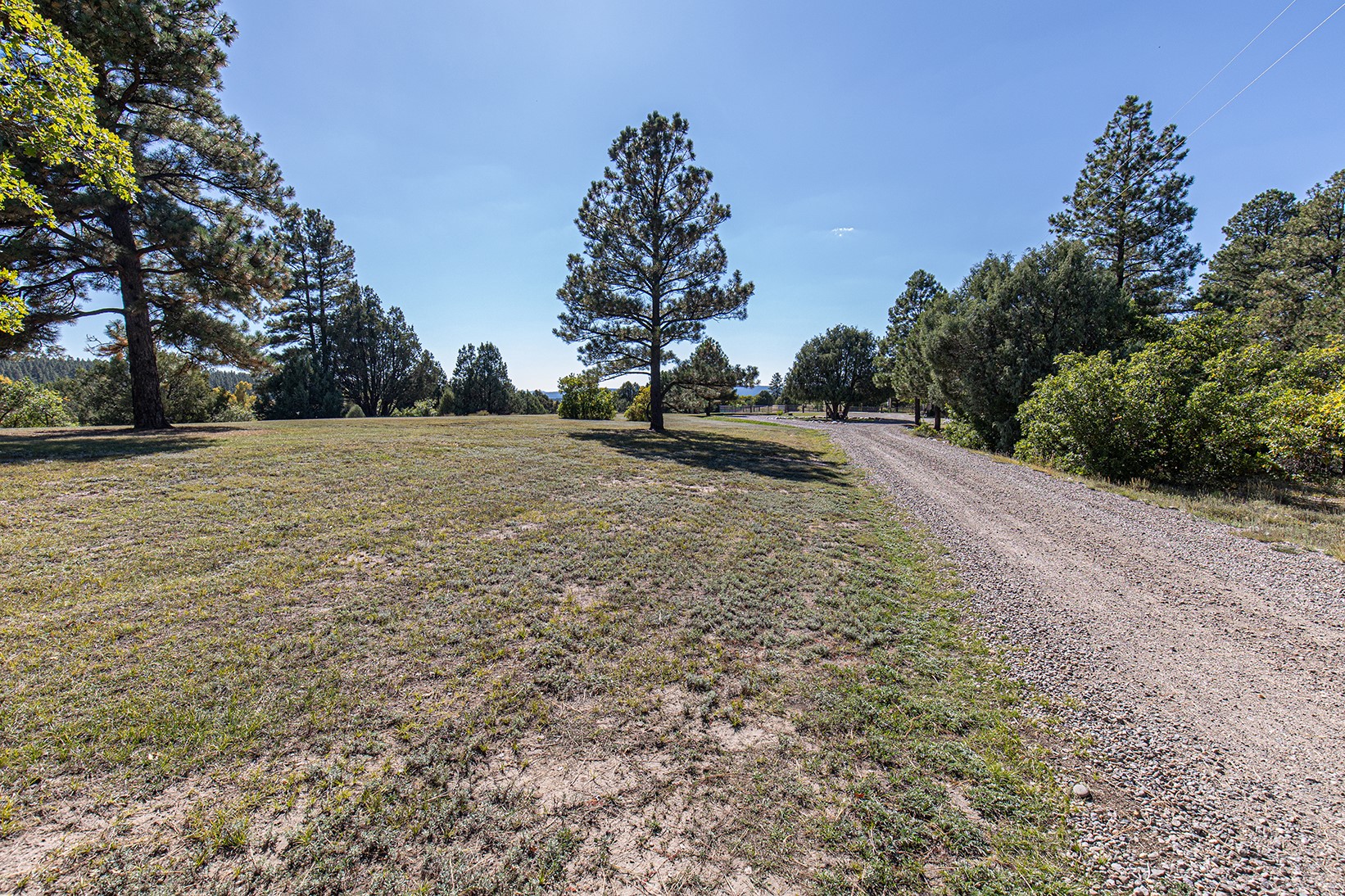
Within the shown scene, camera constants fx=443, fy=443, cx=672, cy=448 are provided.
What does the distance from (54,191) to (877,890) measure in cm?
1903

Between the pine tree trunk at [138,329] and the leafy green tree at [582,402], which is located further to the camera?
the leafy green tree at [582,402]

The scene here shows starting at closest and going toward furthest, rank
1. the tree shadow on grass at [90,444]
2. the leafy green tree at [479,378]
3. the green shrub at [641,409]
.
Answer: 1. the tree shadow on grass at [90,444]
2. the green shrub at [641,409]
3. the leafy green tree at [479,378]

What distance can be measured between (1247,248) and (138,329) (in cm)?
5556

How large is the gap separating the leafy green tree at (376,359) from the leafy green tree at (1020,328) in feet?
154

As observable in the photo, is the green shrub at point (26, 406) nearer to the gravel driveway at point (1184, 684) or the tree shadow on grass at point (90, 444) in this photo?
the tree shadow on grass at point (90, 444)

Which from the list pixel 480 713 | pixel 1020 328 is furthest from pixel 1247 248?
pixel 480 713

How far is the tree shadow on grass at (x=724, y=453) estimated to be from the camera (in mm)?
12808

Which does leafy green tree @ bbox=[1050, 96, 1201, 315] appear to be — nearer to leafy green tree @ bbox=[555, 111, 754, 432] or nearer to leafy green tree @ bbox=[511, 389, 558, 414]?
leafy green tree @ bbox=[555, 111, 754, 432]

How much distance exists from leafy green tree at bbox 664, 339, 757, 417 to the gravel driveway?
1378 centimetres

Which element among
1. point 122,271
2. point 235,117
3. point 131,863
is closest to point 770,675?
point 131,863

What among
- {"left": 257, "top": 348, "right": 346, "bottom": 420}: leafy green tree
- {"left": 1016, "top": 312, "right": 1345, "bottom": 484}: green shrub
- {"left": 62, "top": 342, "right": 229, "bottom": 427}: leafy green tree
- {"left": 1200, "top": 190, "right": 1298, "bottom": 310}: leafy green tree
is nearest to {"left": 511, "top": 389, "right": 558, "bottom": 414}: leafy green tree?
{"left": 257, "top": 348, "right": 346, "bottom": 420}: leafy green tree

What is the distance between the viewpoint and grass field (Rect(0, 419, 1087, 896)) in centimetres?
207

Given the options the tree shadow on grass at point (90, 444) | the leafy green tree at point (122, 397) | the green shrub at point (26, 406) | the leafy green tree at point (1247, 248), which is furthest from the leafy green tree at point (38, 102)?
the leafy green tree at point (1247, 248)

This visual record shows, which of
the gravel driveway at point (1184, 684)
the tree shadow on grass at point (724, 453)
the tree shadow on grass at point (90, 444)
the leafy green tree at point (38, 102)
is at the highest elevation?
the leafy green tree at point (38, 102)
